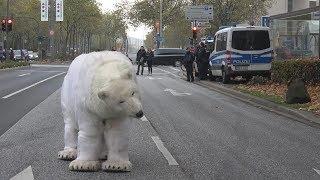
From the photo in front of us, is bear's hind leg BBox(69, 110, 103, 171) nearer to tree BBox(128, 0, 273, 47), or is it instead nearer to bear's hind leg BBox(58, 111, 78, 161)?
bear's hind leg BBox(58, 111, 78, 161)

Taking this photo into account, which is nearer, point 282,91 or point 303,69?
point 282,91

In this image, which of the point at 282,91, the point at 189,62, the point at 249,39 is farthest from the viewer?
the point at 189,62

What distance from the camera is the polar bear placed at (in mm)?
6367

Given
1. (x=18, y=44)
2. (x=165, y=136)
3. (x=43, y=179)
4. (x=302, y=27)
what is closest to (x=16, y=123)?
(x=165, y=136)

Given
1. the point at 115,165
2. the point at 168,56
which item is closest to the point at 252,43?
the point at 115,165

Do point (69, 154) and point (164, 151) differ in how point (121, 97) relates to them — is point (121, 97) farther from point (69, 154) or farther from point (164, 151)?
point (164, 151)

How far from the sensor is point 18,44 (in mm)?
106375

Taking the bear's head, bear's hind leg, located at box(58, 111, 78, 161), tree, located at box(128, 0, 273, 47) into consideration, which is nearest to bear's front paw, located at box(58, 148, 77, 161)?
bear's hind leg, located at box(58, 111, 78, 161)

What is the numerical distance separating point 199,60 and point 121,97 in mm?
22809

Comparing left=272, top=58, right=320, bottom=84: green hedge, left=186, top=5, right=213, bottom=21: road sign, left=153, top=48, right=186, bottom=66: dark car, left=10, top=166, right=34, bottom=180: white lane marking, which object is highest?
left=186, top=5, right=213, bottom=21: road sign

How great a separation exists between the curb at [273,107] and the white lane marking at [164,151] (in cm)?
418

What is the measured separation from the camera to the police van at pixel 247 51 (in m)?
24.3

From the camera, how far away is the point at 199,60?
95.0ft

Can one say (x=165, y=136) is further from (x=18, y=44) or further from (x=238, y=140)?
(x=18, y=44)
